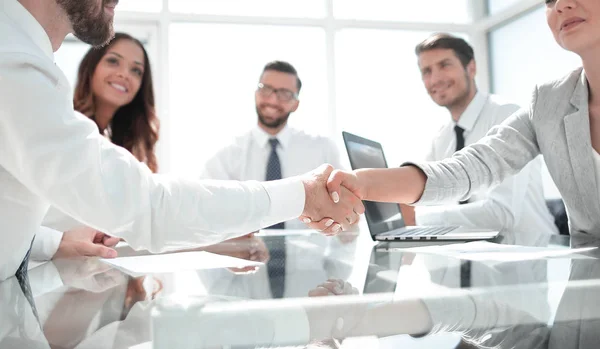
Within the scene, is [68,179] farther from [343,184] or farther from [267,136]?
[267,136]

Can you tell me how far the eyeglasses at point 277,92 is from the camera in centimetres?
342

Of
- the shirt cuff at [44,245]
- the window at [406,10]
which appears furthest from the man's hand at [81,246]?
the window at [406,10]

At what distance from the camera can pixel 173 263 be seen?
1.14m

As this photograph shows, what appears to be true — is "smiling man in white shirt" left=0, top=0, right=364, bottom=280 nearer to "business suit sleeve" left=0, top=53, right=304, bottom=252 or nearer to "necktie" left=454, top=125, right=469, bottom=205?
"business suit sleeve" left=0, top=53, right=304, bottom=252

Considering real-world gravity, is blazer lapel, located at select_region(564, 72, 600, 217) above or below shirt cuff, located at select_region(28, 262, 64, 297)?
above

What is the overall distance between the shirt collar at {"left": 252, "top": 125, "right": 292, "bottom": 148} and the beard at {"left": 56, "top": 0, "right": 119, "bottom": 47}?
207 centimetres

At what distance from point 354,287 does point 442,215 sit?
137cm

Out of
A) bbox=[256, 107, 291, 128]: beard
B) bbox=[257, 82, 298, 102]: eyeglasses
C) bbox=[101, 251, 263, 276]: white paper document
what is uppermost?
bbox=[257, 82, 298, 102]: eyeglasses

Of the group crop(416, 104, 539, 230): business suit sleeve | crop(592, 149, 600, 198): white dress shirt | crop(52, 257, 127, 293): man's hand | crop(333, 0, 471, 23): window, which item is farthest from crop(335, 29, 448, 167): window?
crop(52, 257, 127, 293): man's hand

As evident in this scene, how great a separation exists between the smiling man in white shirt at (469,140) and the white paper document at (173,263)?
1127 mm

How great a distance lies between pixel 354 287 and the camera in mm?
768

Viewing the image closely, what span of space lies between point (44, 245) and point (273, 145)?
6.78ft

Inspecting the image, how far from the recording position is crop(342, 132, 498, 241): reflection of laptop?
4.78 ft

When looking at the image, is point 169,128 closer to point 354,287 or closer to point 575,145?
point 575,145
